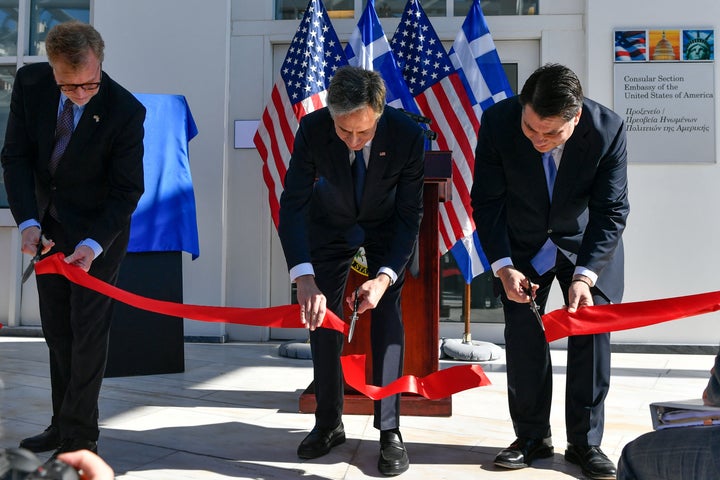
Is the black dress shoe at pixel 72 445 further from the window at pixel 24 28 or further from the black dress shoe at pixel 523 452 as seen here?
the window at pixel 24 28

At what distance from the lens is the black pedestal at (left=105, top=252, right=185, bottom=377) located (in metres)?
4.75

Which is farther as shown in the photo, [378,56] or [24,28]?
[24,28]

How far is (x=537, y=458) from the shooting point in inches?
120

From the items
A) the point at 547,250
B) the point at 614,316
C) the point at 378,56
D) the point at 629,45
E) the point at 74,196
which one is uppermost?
the point at 629,45

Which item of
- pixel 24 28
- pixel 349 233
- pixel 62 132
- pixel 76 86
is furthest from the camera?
pixel 24 28

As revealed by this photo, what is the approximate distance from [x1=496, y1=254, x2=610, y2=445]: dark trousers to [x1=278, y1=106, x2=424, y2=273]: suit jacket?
0.49 meters

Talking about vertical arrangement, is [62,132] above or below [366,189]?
above

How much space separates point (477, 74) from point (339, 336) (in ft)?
10.5

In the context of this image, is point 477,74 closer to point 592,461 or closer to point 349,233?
point 349,233

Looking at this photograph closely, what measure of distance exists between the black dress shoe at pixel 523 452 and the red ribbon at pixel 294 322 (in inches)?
11.3

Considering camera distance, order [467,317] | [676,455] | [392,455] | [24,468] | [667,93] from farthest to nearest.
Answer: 1. [667,93]
2. [467,317]
3. [392,455]
4. [676,455]
5. [24,468]

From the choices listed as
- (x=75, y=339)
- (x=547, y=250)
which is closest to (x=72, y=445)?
(x=75, y=339)

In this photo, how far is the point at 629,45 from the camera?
611cm

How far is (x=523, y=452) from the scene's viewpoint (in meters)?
2.96
